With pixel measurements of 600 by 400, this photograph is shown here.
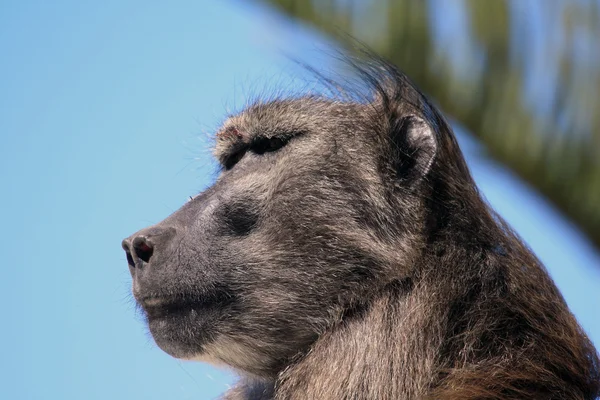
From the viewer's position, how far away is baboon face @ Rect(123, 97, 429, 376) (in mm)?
6203

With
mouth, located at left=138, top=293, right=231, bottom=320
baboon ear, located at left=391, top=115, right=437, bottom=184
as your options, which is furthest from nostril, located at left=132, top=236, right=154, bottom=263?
baboon ear, located at left=391, top=115, right=437, bottom=184

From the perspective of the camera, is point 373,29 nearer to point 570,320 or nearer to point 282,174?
point 282,174

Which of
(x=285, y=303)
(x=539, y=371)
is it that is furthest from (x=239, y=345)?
(x=539, y=371)

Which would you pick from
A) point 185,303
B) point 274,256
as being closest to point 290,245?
point 274,256

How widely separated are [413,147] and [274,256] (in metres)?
0.93

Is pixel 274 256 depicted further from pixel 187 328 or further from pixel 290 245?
pixel 187 328

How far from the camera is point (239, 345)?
621cm

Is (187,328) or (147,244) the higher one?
(147,244)

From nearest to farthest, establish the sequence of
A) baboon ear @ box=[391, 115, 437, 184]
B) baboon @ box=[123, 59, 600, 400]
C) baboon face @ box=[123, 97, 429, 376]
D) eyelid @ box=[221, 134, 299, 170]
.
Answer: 1. baboon @ box=[123, 59, 600, 400]
2. baboon face @ box=[123, 97, 429, 376]
3. baboon ear @ box=[391, 115, 437, 184]
4. eyelid @ box=[221, 134, 299, 170]

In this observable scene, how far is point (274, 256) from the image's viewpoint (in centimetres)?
629

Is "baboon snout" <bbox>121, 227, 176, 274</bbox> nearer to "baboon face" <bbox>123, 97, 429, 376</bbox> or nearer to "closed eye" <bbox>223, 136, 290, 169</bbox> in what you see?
"baboon face" <bbox>123, 97, 429, 376</bbox>

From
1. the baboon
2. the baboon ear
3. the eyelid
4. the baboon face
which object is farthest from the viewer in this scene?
the eyelid

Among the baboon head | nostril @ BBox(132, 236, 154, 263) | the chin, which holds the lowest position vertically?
the chin

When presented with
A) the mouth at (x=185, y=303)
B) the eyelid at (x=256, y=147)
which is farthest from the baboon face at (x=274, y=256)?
the eyelid at (x=256, y=147)
